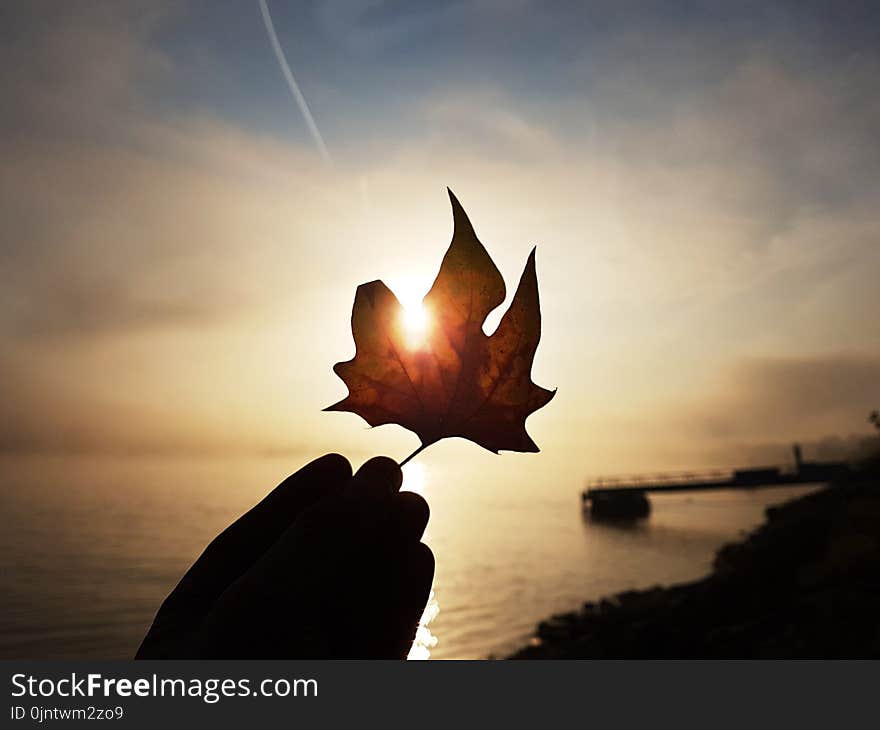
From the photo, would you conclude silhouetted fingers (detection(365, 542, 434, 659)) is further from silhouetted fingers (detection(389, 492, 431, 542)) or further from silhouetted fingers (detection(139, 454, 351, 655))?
silhouetted fingers (detection(139, 454, 351, 655))

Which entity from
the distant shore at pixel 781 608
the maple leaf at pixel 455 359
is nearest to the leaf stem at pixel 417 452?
the maple leaf at pixel 455 359

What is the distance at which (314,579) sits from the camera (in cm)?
204

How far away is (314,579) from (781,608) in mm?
18918

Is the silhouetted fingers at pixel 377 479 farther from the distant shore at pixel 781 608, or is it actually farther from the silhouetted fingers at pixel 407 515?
the distant shore at pixel 781 608

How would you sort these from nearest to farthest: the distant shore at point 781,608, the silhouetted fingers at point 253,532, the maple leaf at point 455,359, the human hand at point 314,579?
the human hand at point 314,579 → the silhouetted fingers at point 253,532 → the maple leaf at point 455,359 → the distant shore at point 781,608

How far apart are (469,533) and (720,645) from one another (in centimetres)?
8360

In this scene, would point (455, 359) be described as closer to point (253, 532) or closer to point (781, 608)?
point (253, 532)

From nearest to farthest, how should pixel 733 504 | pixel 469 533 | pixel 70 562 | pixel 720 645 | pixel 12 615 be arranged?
1. pixel 720 645
2. pixel 12 615
3. pixel 70 562
4. pixel 469 533
5. pixel 733 504

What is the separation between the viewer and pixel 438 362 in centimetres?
259

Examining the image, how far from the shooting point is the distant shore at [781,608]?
45.3 feet

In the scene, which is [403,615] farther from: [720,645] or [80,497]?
[80,497]

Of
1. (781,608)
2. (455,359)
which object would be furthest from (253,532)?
(781,608)

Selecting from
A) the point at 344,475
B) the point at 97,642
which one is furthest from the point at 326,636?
the point at 97,642

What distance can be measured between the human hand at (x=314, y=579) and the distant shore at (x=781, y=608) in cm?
1375
